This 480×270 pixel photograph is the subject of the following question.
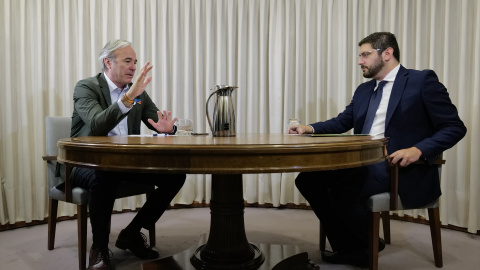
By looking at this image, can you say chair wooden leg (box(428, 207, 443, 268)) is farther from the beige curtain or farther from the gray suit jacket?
the gray suit jacket

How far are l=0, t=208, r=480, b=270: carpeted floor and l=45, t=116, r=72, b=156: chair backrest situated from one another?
0.69 metres

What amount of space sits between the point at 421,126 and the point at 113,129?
1.91 meters

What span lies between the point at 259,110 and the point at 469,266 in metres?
2.23

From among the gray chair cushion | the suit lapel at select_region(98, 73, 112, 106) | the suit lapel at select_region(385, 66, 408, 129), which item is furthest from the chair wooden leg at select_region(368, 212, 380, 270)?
the suit lapel at select_region(98, 73, 112, 106)

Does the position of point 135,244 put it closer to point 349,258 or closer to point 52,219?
point 52,219

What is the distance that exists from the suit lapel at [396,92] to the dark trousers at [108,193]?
1.35m

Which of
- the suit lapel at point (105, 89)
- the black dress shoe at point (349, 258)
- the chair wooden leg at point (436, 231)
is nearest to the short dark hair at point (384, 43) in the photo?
the chair wooden leg at point (436, 231)

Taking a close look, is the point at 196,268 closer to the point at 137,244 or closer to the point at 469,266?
A: the point at 137,244

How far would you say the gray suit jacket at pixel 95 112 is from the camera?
2.00 metres

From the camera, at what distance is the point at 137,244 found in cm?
233

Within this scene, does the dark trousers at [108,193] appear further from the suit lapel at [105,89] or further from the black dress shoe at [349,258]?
the black dress shoe at [349,258]

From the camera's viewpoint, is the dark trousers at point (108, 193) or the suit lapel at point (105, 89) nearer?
the dark trousers at point (108, 193)

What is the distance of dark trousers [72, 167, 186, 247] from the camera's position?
2.04m

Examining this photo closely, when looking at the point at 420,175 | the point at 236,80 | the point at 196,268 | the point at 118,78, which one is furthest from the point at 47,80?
the point at 420,175
